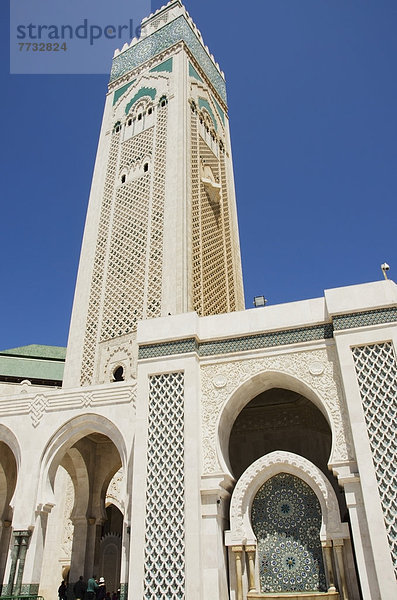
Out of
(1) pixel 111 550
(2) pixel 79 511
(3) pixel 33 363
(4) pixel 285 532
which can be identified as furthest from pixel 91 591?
(3) pixel 33 363

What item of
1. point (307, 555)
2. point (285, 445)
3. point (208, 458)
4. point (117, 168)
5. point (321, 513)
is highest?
point (117, 168)

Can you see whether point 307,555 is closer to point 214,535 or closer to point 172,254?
point 214,535

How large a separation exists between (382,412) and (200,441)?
2.04m

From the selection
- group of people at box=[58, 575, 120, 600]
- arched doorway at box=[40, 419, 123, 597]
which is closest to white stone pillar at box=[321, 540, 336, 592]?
group of people at box=[58, 575, 120, 600]

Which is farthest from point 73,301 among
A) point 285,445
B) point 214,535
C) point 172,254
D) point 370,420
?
point 370,420

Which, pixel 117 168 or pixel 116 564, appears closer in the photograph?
pixel 116 564

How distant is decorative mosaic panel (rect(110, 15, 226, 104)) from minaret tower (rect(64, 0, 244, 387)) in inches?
1.4

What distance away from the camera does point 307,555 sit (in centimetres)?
534

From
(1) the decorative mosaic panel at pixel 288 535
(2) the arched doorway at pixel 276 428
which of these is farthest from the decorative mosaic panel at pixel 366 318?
(2) the arched doorway at pixel 276 428

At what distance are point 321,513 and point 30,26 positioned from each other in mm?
8980

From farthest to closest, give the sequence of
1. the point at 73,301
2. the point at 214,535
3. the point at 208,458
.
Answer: the point at 73,301 < the point at 208,458 < the point at 214,535

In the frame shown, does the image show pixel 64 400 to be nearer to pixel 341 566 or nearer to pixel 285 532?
pixel 285 532

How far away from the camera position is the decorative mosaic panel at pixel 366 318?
556 cm

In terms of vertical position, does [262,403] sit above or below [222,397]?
above
